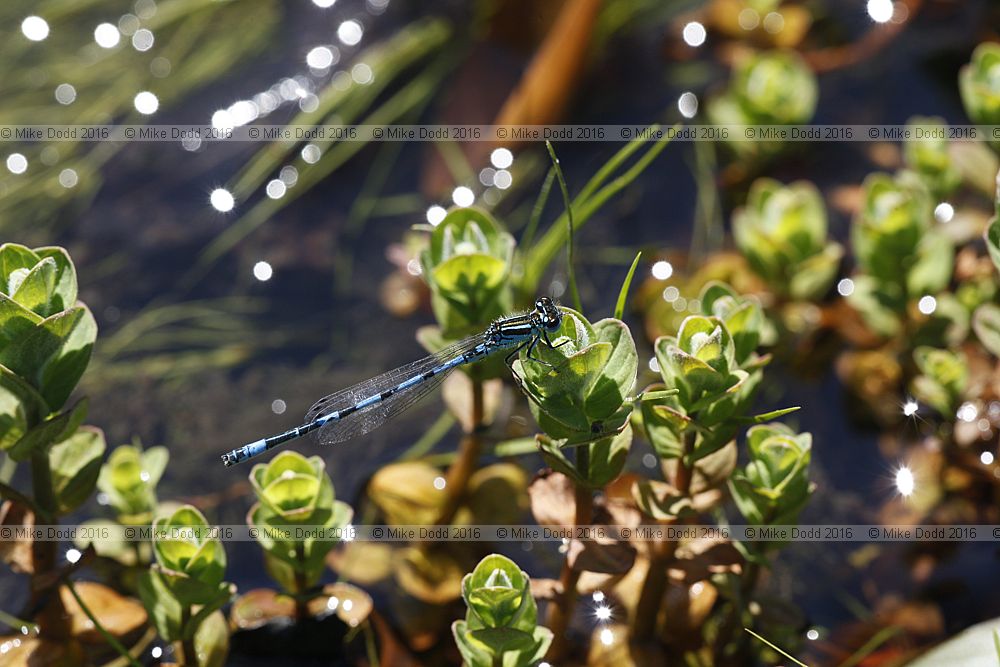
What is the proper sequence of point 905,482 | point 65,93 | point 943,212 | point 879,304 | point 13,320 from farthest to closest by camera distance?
point 65,93 < point 943,212 < point 879,304 < point 905,482 < point 13,320

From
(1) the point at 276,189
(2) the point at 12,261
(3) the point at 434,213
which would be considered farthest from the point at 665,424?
(1) the point at 276,189

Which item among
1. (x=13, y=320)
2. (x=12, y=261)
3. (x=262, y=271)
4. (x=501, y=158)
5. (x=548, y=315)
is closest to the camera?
(x=13, y=320)

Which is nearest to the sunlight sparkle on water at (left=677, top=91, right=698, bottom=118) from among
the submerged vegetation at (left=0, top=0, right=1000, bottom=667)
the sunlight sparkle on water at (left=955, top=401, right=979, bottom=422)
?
the submerged vegetation at (left=0, top=0, right=1000, bottom=667)

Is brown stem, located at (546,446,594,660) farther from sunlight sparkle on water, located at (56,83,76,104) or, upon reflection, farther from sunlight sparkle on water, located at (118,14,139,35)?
sunlight sparkle on water, located at (118,14,139,35)

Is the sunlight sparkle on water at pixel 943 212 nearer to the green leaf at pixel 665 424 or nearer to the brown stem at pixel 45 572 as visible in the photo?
the green leaf at pixel 665 424

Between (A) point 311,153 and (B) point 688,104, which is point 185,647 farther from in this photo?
(B) point 688,104

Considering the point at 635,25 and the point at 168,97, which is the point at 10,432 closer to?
the point at 168,97

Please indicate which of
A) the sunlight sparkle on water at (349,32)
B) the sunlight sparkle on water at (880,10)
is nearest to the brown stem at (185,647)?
the sunlight sparkle on water at (349,32)
